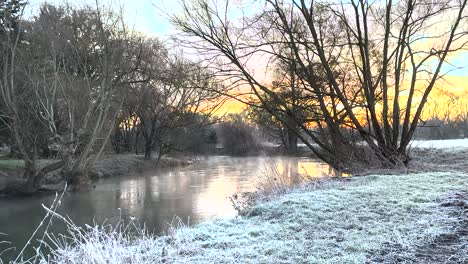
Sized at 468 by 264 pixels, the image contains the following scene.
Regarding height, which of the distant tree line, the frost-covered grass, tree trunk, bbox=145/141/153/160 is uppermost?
the distant tree line

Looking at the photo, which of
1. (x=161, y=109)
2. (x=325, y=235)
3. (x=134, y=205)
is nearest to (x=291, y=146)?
(x=161, y=109)

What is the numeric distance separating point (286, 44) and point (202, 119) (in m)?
30.7

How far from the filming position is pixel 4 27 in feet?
71.4

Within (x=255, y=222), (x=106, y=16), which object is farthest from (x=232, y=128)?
(x=255, y=222)

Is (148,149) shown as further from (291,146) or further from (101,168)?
(291,146)

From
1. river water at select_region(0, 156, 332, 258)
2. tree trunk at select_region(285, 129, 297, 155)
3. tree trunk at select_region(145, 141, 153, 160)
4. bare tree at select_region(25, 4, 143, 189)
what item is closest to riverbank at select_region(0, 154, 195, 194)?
tree trunk at select_region(145, 141, 153, 160)

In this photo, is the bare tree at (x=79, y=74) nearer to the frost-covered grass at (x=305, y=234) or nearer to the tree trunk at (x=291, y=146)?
the frost-covered grass at (x=305, y=234)

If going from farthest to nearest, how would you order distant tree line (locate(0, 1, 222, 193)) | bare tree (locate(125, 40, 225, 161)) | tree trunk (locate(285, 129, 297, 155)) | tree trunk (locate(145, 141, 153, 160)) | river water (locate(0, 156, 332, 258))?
tree trunk (locate(285, 129, 297, 155)), tree trunk (locate(145, 141, 153, 160)), bare tree (locate(125, 40, 225, 161)), distant tree line (locate(0, 1, 222, 193)), river water (locate(0, 156, 332, 258))

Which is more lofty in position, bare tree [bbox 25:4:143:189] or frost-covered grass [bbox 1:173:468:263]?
bare tree [bbox 25:4:143:189]

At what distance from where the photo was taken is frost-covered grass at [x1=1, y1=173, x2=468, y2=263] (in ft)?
14.9

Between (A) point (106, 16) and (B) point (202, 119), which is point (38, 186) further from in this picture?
(B) point (202, 119)

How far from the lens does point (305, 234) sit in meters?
5.36

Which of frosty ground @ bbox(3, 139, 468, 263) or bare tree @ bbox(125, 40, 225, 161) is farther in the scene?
bare tree @ bbox(125, 40, 225, 161)

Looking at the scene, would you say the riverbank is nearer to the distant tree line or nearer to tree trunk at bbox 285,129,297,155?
the distant tree line
